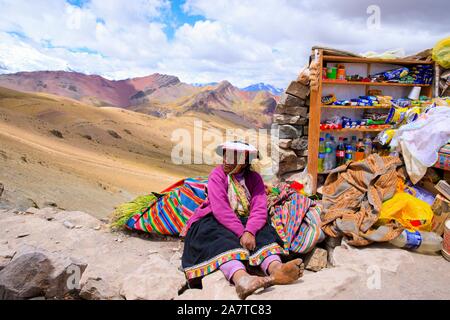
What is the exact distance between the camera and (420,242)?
2914mm

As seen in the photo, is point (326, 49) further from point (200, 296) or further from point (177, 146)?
point (177, 146)

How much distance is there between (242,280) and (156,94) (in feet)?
165

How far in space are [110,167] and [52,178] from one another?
3409 mm

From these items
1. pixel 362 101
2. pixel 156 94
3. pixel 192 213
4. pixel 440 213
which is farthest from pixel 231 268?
pixel 156 94

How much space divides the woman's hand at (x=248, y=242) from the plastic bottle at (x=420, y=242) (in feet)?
4.00

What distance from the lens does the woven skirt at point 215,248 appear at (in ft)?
8.49

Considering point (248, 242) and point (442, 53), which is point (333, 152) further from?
point (248, 242)

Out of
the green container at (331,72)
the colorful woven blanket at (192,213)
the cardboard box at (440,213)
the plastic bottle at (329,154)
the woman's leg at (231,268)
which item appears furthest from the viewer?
the plastic bottle at (329,154)

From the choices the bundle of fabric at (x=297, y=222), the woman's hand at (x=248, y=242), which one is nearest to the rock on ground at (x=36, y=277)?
the woman's hand at (x=248, y=242)

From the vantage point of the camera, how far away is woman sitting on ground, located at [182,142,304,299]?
2.42 m

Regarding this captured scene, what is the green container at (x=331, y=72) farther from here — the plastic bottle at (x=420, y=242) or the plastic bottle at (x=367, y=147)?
the plastic bottle at (x=420, y=242)

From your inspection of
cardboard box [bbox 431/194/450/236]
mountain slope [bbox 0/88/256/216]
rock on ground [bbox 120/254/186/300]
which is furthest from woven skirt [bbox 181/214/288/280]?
mountain slope [bbox 0/88/256/216]

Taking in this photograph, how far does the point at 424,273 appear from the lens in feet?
8.48

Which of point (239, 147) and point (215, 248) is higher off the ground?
point (239, 147)
